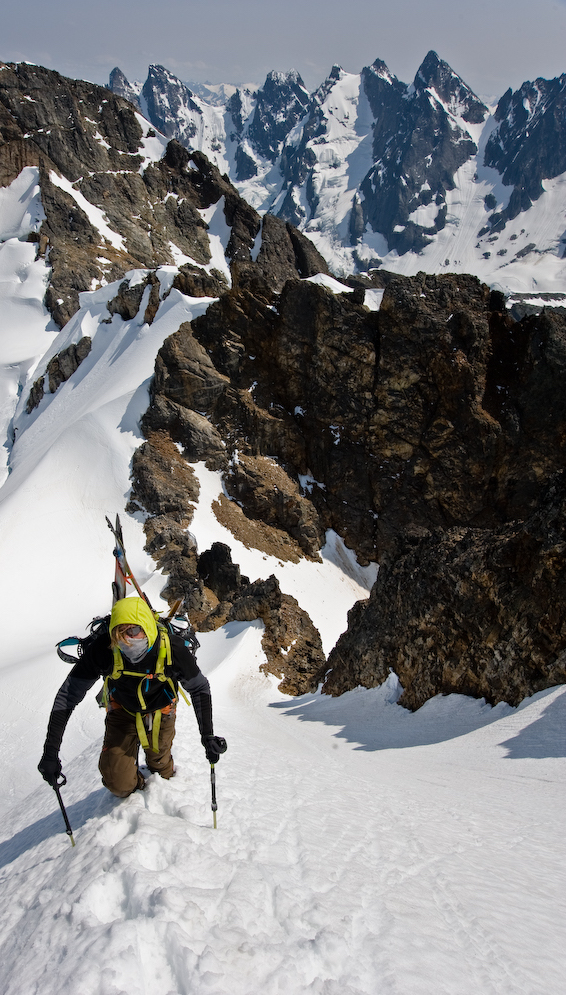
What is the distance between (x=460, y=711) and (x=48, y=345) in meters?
57.1

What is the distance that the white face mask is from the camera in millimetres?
3936

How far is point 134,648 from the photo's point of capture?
13.1ft

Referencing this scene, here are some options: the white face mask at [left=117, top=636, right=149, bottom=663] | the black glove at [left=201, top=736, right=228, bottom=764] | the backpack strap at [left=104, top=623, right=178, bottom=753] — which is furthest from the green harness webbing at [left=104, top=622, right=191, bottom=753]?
the black glove at [left=201, top=736, right=228, bottom=764]

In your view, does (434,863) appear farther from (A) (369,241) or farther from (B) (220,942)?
(A) (369,241)

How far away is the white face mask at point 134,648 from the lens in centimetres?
394

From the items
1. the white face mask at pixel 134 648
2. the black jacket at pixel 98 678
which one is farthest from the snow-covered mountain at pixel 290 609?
the white face mask at pixel 134 648

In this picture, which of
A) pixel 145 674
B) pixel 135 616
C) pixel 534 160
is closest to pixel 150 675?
pixel 145 674

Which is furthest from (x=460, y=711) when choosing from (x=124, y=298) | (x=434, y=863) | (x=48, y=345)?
(x=48, y=345)

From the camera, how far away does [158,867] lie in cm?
340

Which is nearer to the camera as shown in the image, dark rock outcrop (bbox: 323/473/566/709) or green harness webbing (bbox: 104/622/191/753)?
green harness webbing (bbox: 104/622/191/753)

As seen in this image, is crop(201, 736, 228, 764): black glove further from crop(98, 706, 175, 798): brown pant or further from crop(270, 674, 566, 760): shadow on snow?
crop(270, 674, 566, 760): shadow on snow

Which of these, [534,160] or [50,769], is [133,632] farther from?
[534,160]

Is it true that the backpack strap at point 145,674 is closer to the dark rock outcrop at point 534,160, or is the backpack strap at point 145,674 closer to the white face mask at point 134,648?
the white face mask at point 134,648

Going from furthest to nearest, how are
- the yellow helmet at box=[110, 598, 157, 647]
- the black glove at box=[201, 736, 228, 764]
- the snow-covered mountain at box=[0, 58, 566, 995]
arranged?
1. the black glove at box=[201, 736, 228, 764]
2. the yellow helmet at box=[110, 598, 157, 647]
3. the snow-covered mountain at box=[0, 58, 566, 995]
